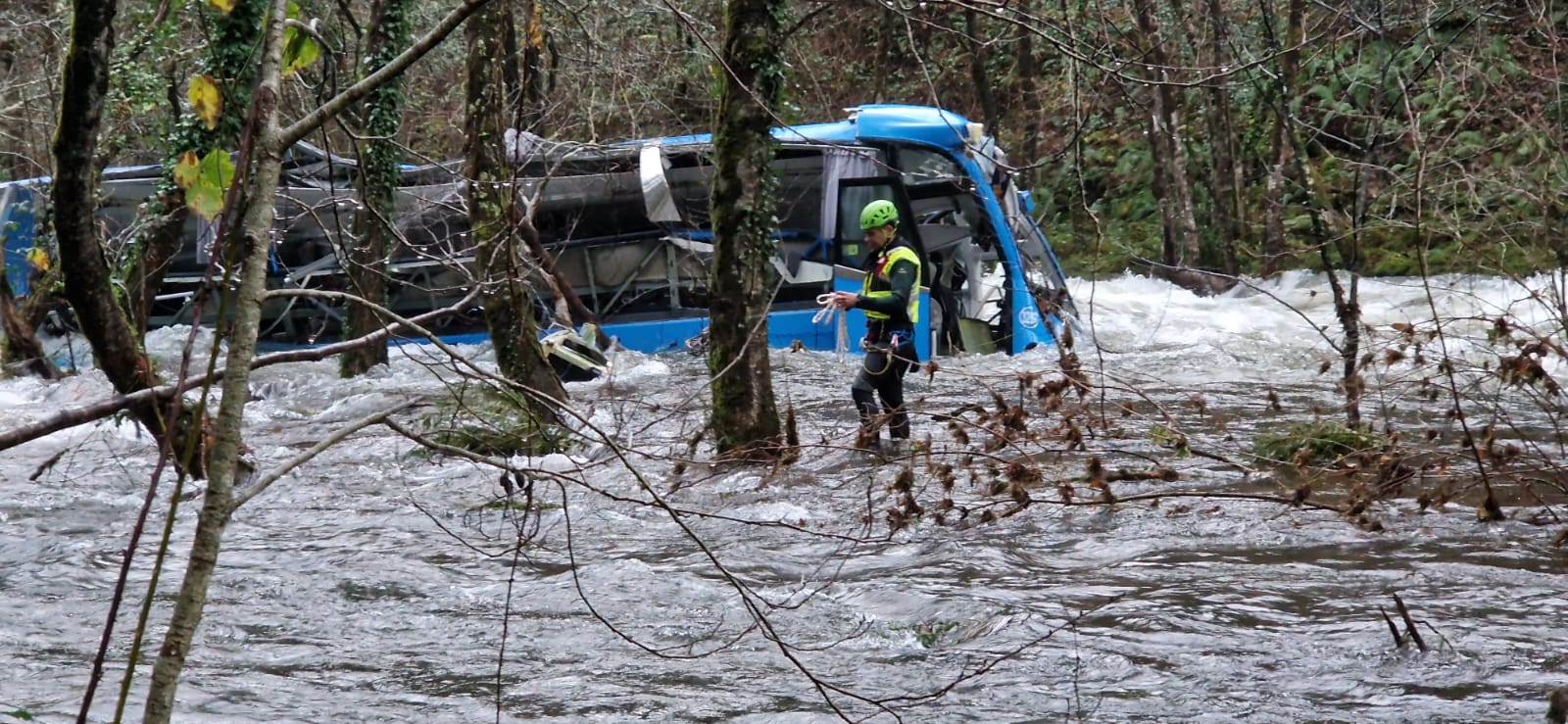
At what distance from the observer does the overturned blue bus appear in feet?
51.1

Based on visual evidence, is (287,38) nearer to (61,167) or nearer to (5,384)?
(61,167)

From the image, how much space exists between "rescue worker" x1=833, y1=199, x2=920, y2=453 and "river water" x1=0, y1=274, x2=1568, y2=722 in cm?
53

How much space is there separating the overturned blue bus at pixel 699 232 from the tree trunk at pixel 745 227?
5.37 metres

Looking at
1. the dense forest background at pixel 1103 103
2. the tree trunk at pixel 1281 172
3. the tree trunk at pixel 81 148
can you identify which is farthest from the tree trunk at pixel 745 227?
the tree trunk at pixel 1281 172

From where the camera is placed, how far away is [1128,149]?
25.6 meters

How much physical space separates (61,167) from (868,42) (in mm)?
23610

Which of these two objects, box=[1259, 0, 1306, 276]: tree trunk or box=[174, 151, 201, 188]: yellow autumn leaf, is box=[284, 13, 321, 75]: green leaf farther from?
box=[1259, 0, 1306, 276]: tree trunk

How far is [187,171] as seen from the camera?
268 cm

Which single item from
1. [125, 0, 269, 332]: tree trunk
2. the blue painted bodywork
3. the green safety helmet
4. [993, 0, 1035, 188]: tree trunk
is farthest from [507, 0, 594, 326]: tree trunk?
[993, 0, 1035, 188]: tree trunk

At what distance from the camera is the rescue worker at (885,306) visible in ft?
34.4

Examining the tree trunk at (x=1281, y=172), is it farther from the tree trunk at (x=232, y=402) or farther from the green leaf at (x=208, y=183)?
the tree trunk at (x=232, y=402)

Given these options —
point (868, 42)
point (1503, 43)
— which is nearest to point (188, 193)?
point (1503, 43)

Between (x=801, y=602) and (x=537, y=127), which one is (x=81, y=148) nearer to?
(x=801, y=602)

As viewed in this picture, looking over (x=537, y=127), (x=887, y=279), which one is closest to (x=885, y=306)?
(x=887, y=279)
